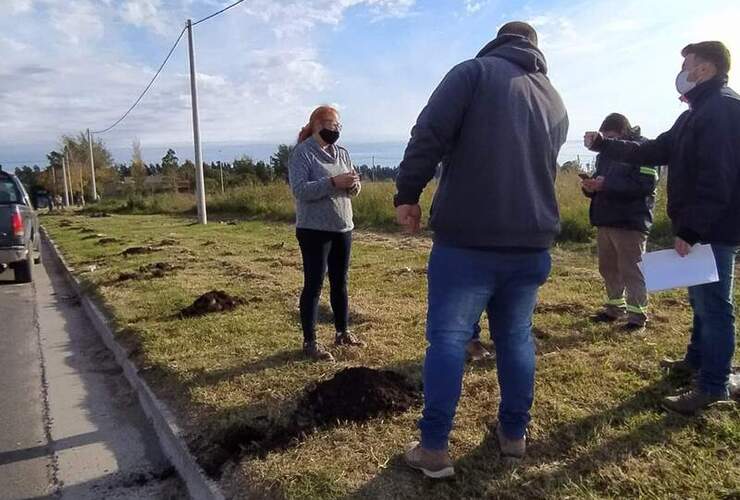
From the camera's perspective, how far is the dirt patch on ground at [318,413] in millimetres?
3291

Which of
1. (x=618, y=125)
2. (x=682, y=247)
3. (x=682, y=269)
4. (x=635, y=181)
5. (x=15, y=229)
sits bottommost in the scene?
(x=15, y=229)

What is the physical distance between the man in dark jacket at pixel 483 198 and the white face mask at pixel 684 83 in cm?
106

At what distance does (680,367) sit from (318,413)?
228 centimetres

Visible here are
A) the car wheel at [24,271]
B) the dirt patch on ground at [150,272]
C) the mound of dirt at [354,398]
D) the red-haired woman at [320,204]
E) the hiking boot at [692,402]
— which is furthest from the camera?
the car wheel at [24,271]

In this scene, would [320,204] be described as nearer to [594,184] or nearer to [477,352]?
[477,352]

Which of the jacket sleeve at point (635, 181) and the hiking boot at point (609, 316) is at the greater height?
the jacket sleeve at point (635, 181)

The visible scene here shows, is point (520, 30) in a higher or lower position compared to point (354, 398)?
higher

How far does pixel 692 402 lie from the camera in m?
3.32

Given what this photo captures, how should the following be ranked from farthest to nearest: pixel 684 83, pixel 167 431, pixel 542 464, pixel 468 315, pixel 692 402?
1. pixel 167 431
2. pixel 684 83
3. pixel 692 402
4. pixel 542 464
5. pixel 468 315

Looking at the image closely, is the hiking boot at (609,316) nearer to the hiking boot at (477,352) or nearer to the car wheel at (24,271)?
the hiking boot at (477,352)

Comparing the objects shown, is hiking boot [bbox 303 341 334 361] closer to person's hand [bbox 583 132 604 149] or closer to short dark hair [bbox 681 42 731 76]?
person's hand [bbox 583 132 604 149]

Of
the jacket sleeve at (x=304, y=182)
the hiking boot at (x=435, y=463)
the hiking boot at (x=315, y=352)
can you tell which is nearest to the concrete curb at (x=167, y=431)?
the hiking boot at (x=435, y=463)

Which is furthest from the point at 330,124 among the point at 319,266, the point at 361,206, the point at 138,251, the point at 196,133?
the point at 196,133

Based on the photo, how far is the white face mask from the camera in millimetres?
3348
